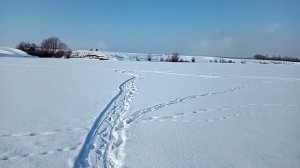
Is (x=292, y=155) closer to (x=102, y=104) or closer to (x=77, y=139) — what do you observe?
(x=77, y=139)

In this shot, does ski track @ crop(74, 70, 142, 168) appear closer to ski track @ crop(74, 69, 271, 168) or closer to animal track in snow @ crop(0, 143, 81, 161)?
ski track @ crop(74, 69, 271, 168)

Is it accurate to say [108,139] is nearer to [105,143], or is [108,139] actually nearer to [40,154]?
[105,143]

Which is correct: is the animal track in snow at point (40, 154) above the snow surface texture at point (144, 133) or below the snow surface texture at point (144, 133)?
below

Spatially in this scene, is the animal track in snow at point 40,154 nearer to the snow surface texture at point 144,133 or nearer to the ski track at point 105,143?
the snow surface texture at point 144,133

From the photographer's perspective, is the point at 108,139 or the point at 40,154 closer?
the point at 40,154

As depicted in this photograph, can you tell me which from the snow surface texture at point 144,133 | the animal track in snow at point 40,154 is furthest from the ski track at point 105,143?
the animal track in snow at point 40,154

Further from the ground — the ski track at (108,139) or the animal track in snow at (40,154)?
the ski track at (108,139)

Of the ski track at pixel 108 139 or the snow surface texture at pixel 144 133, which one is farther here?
the snow surface texture at pixel 144 133

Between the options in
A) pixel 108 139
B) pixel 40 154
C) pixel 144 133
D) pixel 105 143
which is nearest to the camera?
pixel 40 154

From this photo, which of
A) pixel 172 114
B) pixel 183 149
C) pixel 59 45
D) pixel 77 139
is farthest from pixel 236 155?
pixel 59 45

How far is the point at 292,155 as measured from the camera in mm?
3598

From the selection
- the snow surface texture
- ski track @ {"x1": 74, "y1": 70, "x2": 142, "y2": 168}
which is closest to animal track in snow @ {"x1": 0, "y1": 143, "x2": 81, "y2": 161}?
the snow surface texture

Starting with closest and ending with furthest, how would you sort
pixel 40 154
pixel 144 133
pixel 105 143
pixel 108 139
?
1. pixel 40 154
2. pixel 105 143
3. pixel 108 139
4. pixel 144 133

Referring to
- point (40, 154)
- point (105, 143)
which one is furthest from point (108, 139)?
point (40, 154)
